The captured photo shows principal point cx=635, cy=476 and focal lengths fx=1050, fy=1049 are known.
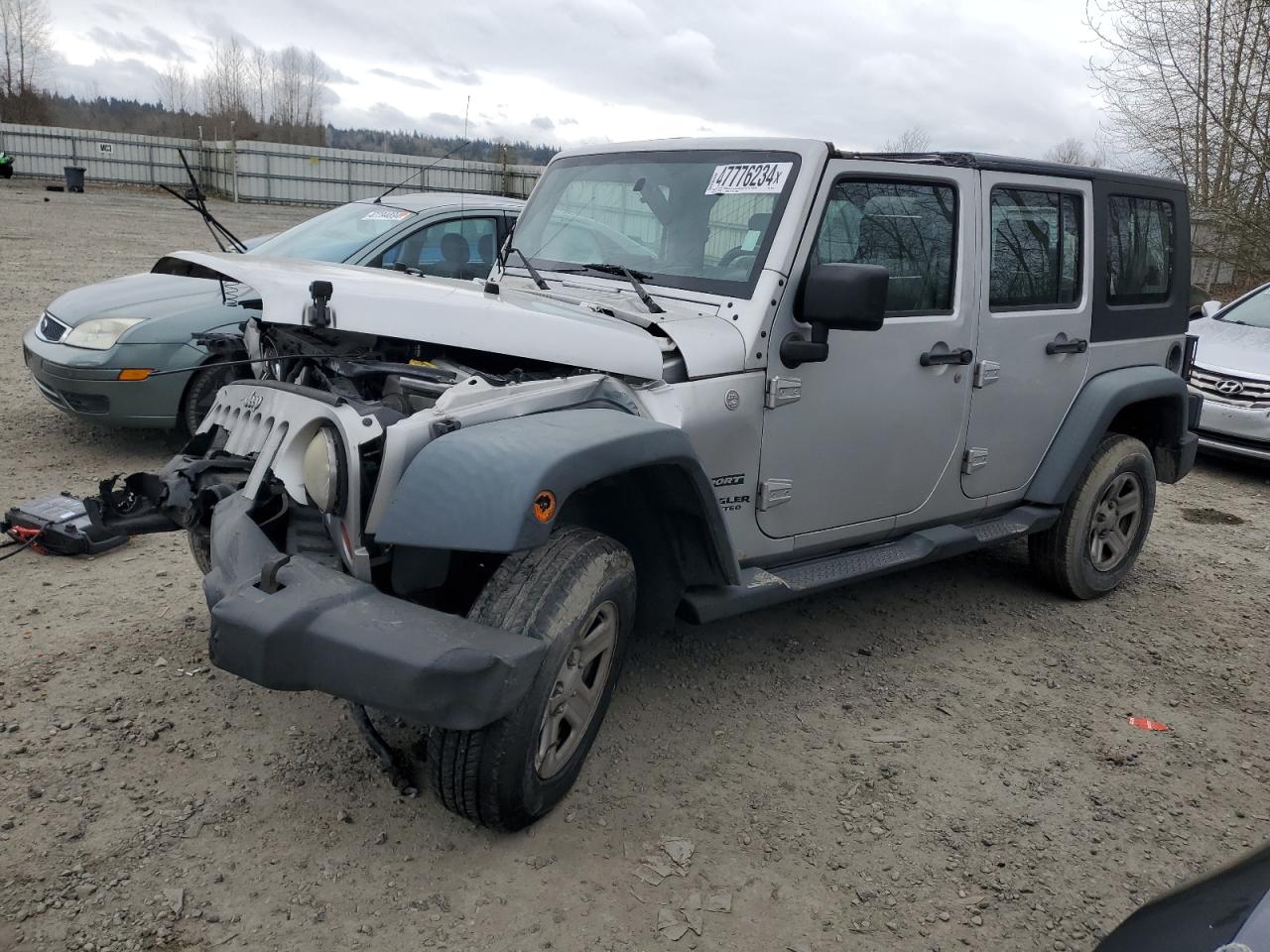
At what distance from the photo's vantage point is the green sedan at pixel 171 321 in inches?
229

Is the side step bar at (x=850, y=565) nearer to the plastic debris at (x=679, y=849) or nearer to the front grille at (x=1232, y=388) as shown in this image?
the plastic debris at (x=679, y=849)

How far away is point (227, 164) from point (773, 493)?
30.4 metres

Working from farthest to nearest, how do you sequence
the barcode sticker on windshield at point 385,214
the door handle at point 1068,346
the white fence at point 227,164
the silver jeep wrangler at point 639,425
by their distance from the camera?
1. the white fence at point 227,164
2. the barcode sticker on windshield at point 385,214
3. the door handle at point 1068,346
4. the silver jeep wrangler at point 639,425

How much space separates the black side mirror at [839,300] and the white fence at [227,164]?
2597 cm

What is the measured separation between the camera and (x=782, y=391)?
3518 mm

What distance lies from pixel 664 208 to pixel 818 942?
8.26ft

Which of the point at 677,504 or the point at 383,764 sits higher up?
the point at 677,504

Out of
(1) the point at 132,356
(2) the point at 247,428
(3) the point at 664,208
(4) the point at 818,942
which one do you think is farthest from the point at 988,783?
(1) the point at 132,356

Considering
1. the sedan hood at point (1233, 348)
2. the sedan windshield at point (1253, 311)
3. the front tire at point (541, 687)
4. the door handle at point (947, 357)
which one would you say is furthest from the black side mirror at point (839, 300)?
the sedan windshield at point (1253, 311)

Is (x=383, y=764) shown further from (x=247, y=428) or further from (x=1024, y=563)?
(x=1024, y=563)

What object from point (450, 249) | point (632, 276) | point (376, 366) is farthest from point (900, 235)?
point (450, 249)

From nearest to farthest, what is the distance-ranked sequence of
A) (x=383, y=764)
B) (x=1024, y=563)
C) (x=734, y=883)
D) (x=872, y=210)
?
(x=734, y=883), (x=383, y=764), (x=872, y=210), (x=1024, y=563)

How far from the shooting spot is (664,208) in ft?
12.8

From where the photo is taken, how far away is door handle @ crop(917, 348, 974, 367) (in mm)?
3977
